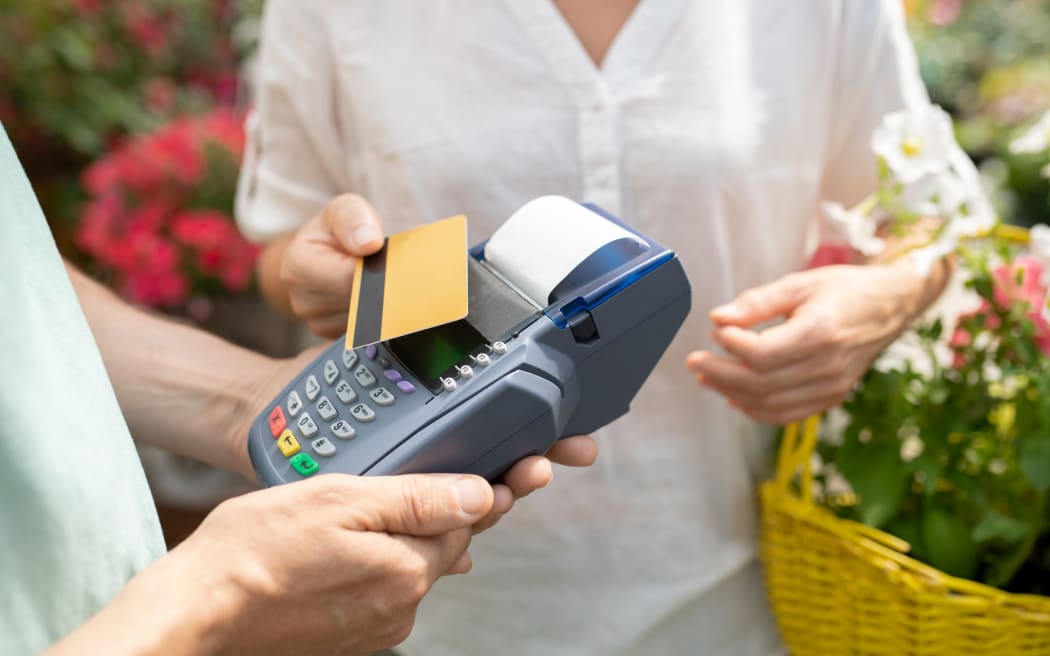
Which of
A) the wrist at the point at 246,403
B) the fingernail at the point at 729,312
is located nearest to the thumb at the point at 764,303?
the fingernail at the point at 729,312

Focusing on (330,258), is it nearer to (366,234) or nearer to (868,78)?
(366,234)

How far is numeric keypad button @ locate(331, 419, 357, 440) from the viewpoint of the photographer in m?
0.50

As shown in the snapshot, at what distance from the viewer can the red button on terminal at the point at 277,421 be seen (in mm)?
530

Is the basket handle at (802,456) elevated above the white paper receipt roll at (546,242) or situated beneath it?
situated beneath

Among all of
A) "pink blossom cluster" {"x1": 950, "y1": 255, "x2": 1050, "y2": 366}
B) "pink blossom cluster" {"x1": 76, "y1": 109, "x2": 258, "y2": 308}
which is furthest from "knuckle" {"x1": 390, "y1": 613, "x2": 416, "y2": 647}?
"pink blossom cluster" {"x1": 76, "y1": 109, "x2": 258, "y2": 308}

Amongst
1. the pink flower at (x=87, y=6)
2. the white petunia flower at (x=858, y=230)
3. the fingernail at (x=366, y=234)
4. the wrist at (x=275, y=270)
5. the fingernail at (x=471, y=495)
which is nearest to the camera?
the fingernail at (x=471, y=495)

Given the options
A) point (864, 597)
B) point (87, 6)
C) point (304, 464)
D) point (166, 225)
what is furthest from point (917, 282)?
point (87, 6)

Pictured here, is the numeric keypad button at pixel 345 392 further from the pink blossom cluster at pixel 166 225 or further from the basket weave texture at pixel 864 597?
the pink blossom cluster at pixel 166 225

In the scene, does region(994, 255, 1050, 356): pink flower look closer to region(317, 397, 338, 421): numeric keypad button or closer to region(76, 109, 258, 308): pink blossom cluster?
region(317, 397, 338, 421): numeric keypad button

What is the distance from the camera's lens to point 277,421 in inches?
21.1

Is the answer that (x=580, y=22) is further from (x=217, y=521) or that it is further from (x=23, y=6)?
(x=23, y=6)

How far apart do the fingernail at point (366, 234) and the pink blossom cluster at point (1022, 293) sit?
437mm

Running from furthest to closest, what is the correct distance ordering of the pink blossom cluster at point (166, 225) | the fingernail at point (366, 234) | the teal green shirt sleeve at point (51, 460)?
the pink blossom cluster at point (166, 225)
the fingernail at point (366, 234)
the teal green shirt sleeve at point (51, 460)

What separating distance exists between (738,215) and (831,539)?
0.26 metres
